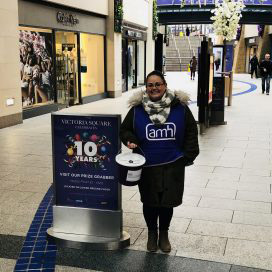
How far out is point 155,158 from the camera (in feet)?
12.0

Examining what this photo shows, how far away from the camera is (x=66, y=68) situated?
1489 centimetres

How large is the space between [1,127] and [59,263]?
7.39 metres

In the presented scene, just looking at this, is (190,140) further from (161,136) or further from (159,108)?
(159,108)

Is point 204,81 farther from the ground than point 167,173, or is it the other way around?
point 204,81

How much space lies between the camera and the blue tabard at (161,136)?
3633mm

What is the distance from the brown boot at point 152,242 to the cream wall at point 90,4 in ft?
35.2

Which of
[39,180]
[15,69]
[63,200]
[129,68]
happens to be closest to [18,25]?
[15,69]

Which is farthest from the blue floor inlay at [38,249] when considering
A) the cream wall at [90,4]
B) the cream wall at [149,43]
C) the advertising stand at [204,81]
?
the cream wall at [149,43]

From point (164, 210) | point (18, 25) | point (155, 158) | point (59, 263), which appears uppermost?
point (18, 25)

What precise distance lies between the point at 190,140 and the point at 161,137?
252 millimetres

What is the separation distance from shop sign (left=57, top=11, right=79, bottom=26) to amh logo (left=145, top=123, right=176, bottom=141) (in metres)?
11.0

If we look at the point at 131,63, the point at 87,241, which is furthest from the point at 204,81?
the point at 131,63

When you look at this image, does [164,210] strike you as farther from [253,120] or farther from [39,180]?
[253,120]

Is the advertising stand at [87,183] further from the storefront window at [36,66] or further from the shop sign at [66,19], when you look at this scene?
the shop sign at [66,19]
